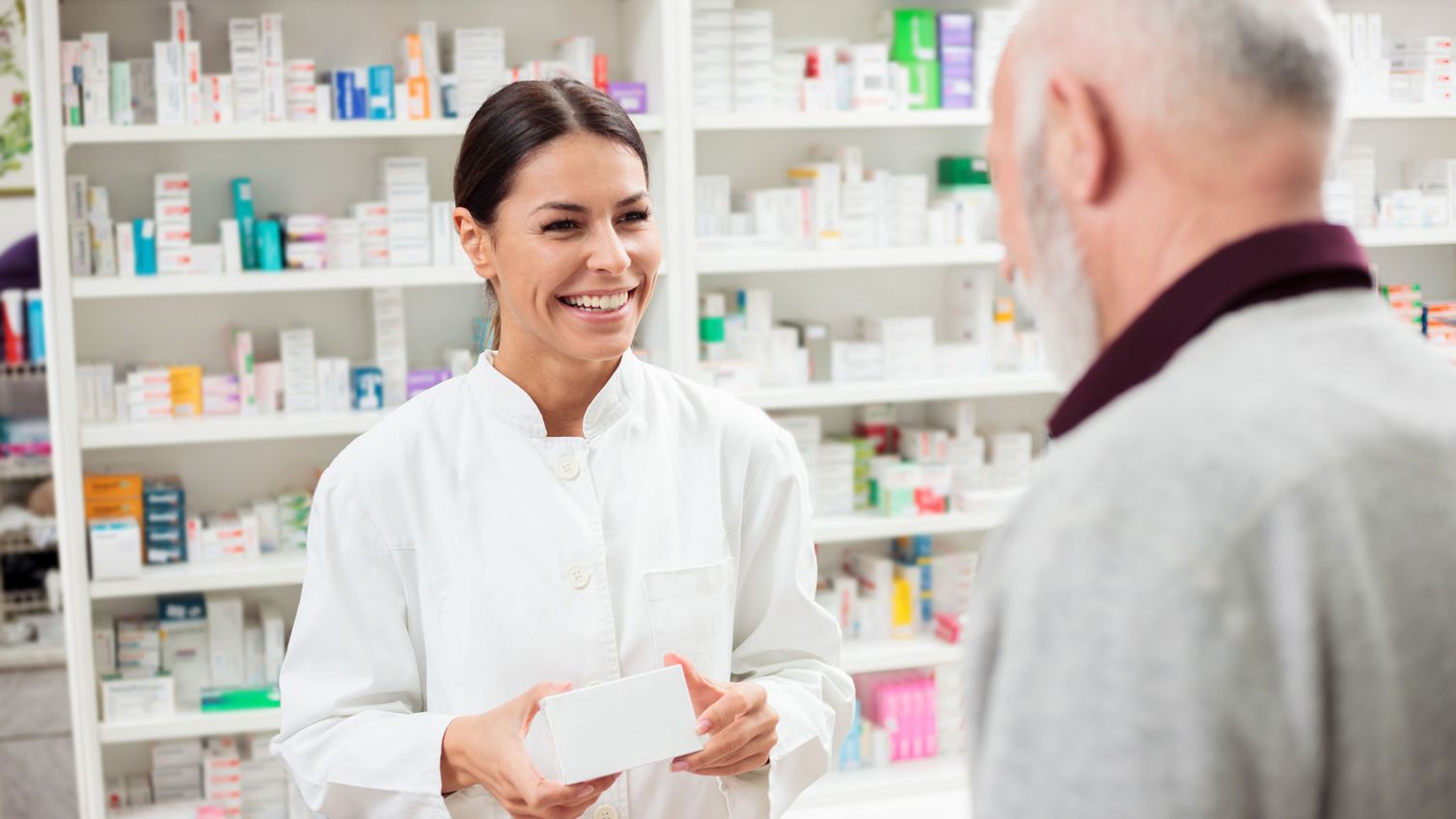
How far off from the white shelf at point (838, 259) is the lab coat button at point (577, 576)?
2.05 metres

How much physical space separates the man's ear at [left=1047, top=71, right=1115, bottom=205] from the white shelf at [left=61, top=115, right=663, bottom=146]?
2.74m

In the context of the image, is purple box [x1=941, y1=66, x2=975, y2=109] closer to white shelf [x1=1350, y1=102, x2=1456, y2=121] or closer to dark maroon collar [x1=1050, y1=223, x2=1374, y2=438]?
white shelf [x1=1350, y1=102, x2=1456, y2=121]

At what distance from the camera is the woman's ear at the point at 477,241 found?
1.68m

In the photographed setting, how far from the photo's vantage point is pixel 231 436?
11.0ft

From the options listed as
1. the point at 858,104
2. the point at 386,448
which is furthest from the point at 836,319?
the point at 386,448

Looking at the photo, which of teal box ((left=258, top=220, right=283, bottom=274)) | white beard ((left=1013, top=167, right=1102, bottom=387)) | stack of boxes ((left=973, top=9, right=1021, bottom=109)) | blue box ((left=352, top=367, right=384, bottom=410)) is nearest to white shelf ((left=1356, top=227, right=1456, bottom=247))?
stack of boxes ((left=973, top=9, right=1021, bottom=109))

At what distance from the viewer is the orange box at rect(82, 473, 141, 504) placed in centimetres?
334

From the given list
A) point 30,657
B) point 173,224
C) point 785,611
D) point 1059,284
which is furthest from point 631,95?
point 1059,284

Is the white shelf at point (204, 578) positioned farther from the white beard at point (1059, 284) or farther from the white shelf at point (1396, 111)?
the white shelf at point (1396, 111)

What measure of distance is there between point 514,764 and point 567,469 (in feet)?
1.21

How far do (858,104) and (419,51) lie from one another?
1141 millimetres

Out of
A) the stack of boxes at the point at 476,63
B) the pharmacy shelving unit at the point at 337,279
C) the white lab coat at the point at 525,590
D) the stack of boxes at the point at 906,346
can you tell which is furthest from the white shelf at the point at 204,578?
the white lab coat at the point at 525,590

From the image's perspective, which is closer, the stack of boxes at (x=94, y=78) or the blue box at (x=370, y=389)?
the stack of boxes at (x=94, y=78)

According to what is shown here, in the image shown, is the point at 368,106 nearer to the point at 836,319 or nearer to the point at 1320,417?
the point at 836,319
